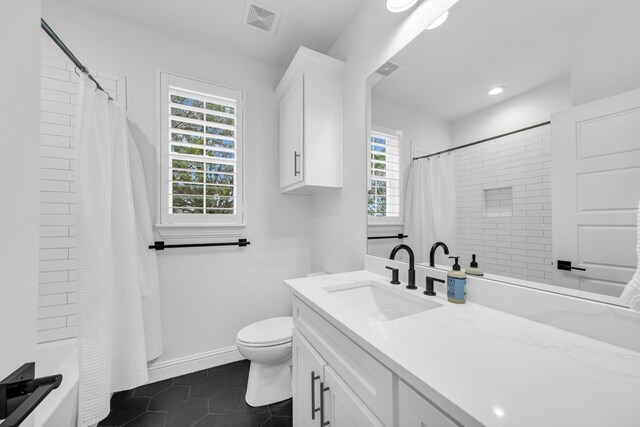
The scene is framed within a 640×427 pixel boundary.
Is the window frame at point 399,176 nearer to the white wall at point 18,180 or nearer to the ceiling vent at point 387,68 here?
the ceiling vent at point 387,68

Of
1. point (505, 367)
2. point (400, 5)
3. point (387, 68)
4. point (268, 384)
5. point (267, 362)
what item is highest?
point (400, 5)

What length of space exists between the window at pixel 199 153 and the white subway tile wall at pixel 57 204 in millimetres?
520

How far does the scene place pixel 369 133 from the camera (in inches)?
61.1

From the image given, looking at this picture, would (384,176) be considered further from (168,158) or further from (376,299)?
(168,158)

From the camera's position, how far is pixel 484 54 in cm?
97

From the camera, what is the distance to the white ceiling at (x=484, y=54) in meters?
0.78

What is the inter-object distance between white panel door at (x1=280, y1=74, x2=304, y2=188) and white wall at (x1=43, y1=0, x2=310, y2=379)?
0.61 feet

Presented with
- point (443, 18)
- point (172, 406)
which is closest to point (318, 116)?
point (443, 18)

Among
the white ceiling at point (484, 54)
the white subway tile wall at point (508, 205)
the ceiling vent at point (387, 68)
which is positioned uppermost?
the ceiling vent at point (387, 68)

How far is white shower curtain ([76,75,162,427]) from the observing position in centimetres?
125

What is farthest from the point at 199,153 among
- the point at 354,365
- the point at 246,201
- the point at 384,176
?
the point at 354,365

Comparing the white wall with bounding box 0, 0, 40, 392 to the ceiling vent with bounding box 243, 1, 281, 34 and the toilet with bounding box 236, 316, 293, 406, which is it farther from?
the ceiling vent with bounding box 243, 1, 281, 34

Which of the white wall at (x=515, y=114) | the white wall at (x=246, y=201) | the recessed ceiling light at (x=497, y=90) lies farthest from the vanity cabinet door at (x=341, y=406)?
the white wall at (x=246, y=201)

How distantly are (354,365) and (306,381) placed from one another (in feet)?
1.44
